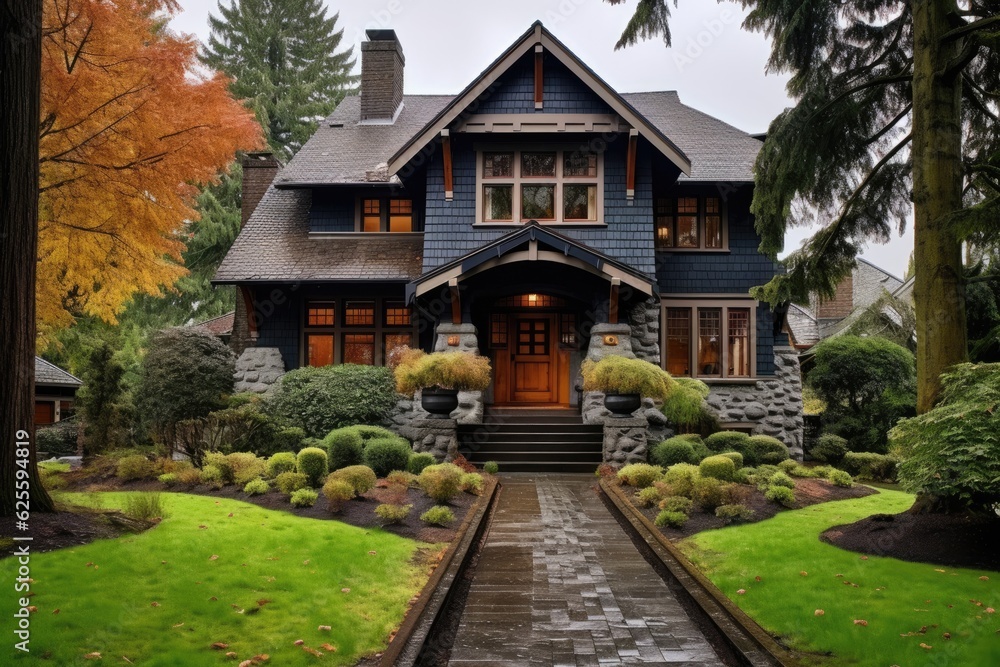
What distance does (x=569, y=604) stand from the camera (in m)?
6.71

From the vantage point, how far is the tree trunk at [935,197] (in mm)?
8289

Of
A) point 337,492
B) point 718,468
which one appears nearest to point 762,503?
point 718,468

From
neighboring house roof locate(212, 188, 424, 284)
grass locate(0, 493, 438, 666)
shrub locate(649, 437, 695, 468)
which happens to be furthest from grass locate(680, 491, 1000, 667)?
neighboring house roof locate(212, 188, 424, 284)

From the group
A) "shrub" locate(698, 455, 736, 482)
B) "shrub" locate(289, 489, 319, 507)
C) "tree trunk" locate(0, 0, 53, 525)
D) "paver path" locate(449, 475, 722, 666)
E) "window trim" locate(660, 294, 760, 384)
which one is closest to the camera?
"paver path" locate(449, 475, 722, 666)

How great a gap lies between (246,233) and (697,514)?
13481mm

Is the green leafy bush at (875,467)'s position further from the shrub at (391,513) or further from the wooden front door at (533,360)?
the shrub at (391,513)

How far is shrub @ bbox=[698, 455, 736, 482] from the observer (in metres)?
10.9

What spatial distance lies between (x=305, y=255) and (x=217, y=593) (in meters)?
12.8

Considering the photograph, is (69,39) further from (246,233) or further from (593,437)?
(593,437)

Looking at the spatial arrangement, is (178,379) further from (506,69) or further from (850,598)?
(850,598)

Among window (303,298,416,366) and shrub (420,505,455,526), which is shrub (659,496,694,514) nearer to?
shrub (420,505,455,526)

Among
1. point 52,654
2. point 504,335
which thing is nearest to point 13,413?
point 52,654

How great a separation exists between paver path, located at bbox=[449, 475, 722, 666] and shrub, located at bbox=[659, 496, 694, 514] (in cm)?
68

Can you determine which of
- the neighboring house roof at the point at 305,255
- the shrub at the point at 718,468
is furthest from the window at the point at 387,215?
the shrub at the point at 718,468
